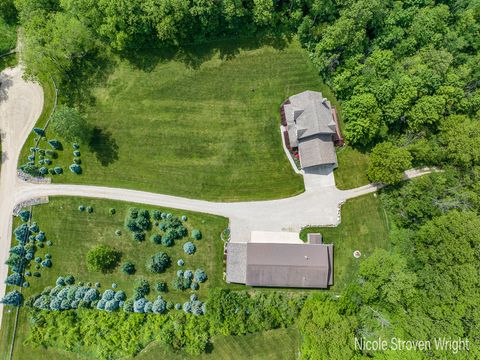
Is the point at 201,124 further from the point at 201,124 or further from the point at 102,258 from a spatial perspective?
the point at 102,258

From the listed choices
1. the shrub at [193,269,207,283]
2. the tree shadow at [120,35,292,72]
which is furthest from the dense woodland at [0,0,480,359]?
the shrub at [193,269,207,283]

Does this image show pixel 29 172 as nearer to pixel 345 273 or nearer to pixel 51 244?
pixel 51 244

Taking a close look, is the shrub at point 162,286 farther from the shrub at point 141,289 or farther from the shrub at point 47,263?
the shrub at point 47,263

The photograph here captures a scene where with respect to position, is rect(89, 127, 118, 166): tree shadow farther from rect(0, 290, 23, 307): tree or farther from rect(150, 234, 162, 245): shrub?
rect(0, 290, 23, 307): tree

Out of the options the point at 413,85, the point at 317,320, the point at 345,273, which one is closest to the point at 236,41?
the point at 413,85

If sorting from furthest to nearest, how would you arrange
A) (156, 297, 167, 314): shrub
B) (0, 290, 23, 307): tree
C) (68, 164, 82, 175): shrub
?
(68, 164, 82, 175): shrub
(0, 290, 23, 307): tree
(156, 297, 167, 314): shrub

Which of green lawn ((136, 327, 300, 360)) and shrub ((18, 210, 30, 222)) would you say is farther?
shrub ((18, 210, 30, 222))
